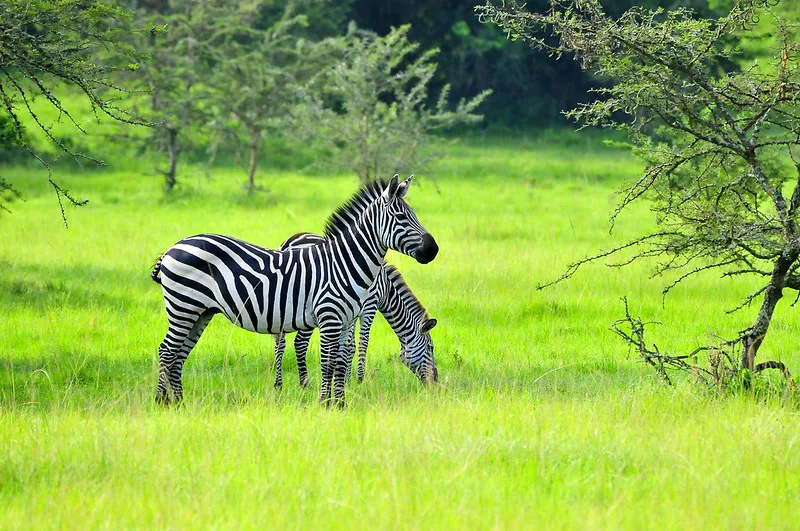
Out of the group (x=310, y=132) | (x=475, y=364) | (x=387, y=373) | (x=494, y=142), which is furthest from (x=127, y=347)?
(x=494, y=142)

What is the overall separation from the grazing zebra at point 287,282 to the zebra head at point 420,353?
2.92 feet

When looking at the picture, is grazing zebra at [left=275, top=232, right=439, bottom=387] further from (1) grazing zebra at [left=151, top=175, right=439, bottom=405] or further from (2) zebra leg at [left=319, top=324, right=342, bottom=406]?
(2) zebra leg at [left=319, top=324, right=342, bottom=406]

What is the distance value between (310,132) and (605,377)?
16.0m

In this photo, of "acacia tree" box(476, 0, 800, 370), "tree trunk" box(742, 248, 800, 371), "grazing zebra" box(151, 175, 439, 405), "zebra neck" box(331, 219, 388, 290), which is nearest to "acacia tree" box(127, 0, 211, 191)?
"grazing zebra" box(151, 175, 439, 405)

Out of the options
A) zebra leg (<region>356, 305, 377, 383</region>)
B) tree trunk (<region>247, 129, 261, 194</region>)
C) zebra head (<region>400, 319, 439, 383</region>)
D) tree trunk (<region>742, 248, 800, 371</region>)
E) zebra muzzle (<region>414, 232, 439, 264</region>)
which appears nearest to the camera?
tree trunk (<region>742, 248, 800, 371</region>)

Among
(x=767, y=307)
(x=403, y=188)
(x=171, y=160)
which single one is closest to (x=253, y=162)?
(x=171, y=160)

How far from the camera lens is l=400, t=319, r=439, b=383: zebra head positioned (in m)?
8.61

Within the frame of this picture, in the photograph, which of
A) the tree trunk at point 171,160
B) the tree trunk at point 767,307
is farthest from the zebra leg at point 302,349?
the tree trunk at point 171,160

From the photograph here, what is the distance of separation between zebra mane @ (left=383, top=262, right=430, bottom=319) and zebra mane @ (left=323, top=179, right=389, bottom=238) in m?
0.87

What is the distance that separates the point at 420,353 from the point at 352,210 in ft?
4.78

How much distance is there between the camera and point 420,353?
8672 mm

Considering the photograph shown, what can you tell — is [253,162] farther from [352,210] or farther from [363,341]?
[352,210]

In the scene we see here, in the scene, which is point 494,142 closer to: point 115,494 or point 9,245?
point 9,245

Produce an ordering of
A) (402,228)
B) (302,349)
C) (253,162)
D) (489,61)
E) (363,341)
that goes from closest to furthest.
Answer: (402,228), (302,349), (363,341), (253,162), (489,61)
